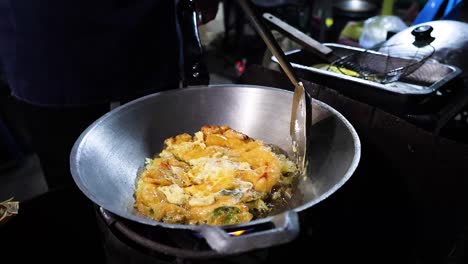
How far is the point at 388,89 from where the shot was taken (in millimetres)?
1735

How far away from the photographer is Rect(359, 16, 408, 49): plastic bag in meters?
2.95

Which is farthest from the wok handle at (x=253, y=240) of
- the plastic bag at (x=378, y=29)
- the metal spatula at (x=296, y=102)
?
the plastic bag at (x=378, y=29)

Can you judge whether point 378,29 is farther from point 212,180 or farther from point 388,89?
point 212,180

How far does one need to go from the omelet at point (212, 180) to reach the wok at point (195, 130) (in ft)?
0.29

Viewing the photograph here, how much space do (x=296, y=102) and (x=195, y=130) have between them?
0.60 meters

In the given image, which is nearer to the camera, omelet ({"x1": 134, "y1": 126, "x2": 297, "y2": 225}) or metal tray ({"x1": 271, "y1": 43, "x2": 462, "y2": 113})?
omelet ({"x1": 134, "y1": 126, "x2": 297, "y2": 225})

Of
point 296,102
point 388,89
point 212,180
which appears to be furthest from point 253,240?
point 388,89

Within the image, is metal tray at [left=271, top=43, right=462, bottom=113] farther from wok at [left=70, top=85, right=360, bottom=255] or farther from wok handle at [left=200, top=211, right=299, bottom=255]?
wok handle at [left=200, top=211, right=299, bottom=255]

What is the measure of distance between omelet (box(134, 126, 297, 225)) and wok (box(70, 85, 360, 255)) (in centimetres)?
9

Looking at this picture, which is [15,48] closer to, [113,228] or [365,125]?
[113,228]

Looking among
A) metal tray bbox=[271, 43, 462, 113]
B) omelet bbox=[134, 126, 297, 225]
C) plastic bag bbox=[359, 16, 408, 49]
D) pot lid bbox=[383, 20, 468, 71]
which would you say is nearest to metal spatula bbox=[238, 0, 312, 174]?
omelet bbox=[134, 126, 297, 225]

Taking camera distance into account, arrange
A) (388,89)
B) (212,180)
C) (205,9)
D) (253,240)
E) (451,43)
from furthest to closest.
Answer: (451,43) → (205,9) → (388,89) → (212,180) → (253,240)

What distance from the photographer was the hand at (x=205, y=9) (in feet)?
6.00

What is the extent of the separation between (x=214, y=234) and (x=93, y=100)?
136 centimetres
